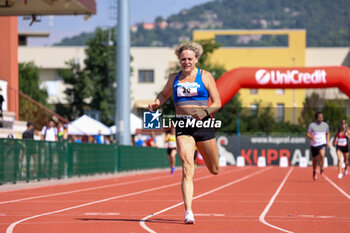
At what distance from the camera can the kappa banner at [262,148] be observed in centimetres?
5128

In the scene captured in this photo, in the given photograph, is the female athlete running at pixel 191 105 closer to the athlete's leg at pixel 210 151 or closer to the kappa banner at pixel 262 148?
the athlete's leg at pixel 210 151

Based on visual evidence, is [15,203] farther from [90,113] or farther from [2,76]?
[90,113]

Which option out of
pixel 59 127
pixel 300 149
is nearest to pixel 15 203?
pixel 59 127

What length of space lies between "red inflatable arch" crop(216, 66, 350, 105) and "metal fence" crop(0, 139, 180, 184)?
505 centimetres

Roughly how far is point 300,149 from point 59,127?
26.2m

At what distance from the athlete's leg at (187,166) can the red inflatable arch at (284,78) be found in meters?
20.6

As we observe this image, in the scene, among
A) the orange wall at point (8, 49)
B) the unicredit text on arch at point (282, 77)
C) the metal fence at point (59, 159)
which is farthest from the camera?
the orange wall at point (8, 49)

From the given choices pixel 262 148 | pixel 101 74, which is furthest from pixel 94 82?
pixel 262 148

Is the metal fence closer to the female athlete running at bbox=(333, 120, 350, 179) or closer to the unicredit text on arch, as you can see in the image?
the unicredit text on arch

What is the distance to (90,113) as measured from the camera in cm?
7256

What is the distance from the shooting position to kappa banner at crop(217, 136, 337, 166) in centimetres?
5128

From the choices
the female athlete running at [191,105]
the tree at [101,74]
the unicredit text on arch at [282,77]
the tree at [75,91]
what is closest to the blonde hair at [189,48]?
the female athlete running at [191,105]

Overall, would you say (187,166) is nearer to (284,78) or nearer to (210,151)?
(210,151)

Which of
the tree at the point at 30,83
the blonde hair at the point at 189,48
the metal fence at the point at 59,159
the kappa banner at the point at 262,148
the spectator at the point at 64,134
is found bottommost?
the kappa banner at the point at 262,148
